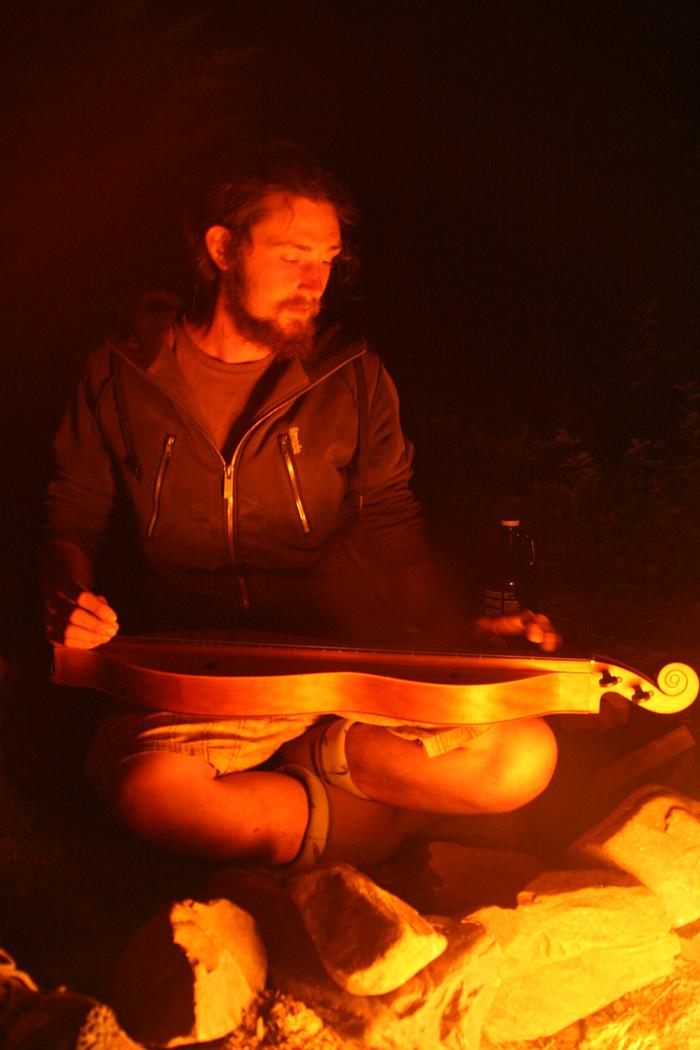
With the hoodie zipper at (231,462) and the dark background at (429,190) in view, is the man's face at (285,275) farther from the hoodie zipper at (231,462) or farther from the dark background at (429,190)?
the dark background at (429,190)

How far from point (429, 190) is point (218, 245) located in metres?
3.80

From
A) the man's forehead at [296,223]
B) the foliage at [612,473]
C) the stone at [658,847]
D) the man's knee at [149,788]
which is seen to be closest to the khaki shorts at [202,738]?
the man's knee at [149,788]

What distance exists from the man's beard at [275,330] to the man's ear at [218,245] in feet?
0.42

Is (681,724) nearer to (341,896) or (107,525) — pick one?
(341,896)

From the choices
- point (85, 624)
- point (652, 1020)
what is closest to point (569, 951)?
point (652, 1020)

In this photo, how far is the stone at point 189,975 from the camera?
179 centimetres

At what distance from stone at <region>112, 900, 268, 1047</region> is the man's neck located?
165 centimetres

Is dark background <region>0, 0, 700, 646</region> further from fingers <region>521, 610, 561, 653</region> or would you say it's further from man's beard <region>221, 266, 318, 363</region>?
fingers <region>521, 610, 561, 653</region>

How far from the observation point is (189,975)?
1813 mm

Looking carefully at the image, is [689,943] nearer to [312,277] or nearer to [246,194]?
[312,277]

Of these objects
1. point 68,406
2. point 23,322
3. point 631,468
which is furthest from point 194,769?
point 631,468

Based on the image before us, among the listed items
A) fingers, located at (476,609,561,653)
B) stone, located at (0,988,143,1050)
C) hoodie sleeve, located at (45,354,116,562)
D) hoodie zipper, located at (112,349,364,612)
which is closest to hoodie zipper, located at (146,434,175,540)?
hoodie zipper, located at (112,349,364,612)

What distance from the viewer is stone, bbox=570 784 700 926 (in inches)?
86.3

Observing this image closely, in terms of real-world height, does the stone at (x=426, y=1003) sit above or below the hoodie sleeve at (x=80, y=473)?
below
